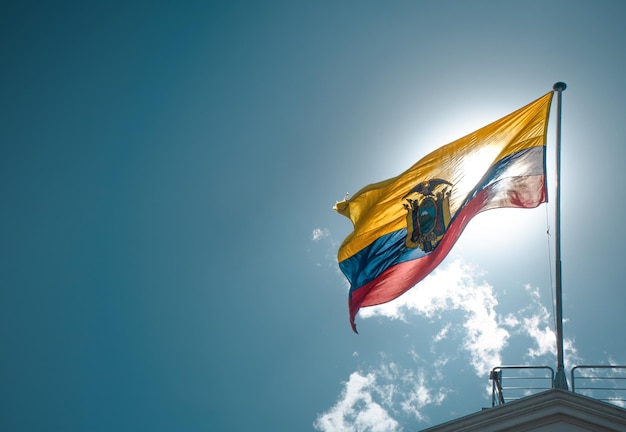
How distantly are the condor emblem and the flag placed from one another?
3 centimetres

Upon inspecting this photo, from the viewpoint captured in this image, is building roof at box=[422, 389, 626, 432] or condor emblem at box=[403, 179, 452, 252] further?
condor emblem at box=[403, 179, 452, 252]

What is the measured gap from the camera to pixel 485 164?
47.3ft

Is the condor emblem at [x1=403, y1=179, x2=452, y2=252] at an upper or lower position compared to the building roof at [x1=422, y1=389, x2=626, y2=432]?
upper

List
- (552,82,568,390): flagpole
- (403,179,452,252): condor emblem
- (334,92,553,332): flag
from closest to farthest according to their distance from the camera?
(552,82,568,390): flagpole → (334,92,553,332): flag → (403,179,452,252): condor emblem

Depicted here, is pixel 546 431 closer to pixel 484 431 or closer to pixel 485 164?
pixel 484 431

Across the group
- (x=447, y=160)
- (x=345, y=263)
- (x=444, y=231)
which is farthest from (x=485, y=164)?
(x=345, y=263)

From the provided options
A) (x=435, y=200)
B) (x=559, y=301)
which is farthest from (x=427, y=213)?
(x=559, y=301)

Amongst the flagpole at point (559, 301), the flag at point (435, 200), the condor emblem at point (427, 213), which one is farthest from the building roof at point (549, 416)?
the condor emblem at point (427, 213)

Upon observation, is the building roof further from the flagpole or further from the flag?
the flag

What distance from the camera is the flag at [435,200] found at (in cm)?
1345

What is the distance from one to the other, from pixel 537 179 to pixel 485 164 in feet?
5.86

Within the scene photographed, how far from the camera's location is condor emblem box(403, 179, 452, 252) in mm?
14234

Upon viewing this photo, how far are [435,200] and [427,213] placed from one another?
45cm

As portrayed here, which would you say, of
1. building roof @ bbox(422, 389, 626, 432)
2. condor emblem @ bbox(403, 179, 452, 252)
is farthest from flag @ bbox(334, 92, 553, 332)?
building roof @ bbox(422, 389, 626, 432)
